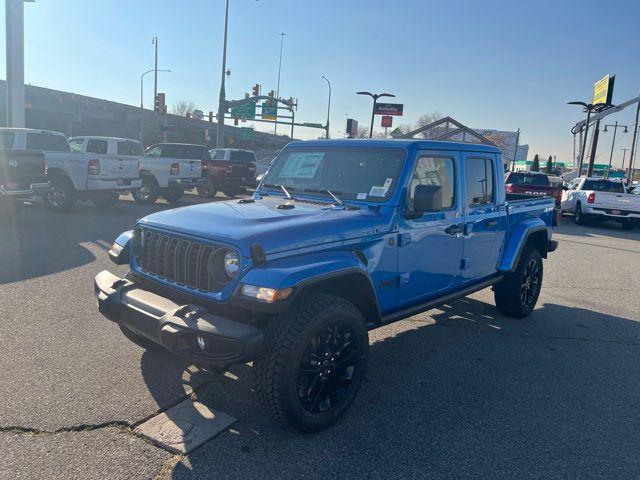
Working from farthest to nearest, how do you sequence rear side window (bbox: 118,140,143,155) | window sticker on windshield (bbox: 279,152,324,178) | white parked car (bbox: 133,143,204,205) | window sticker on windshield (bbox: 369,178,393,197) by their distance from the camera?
white parked car (bbox: 133,143,204,205) → rear side window (bbox: 118,140,143,155) → window sticker on windshield (bbox: 279,152,324,178) → window sticker on windshield (bbox: 369,178,393,197)

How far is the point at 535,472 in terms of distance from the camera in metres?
3.05

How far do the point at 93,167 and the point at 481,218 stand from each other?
10823 mm

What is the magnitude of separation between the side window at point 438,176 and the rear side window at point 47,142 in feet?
36.2

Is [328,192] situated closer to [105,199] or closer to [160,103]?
[105,199]

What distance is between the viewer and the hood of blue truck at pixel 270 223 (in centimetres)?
319

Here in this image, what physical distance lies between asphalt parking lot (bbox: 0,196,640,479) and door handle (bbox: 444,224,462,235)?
1193 millimetres

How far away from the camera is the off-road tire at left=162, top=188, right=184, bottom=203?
15.8m

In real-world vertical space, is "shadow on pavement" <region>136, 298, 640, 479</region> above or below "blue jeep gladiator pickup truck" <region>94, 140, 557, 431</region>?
below

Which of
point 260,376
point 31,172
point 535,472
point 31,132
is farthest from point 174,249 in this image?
point 31,132

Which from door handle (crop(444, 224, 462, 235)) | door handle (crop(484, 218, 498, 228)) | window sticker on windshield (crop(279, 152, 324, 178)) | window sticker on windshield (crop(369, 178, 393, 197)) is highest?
window sticker on windshield (crop(279, 152, 324, 178))

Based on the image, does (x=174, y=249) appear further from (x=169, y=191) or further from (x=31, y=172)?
(x=169, y=191)

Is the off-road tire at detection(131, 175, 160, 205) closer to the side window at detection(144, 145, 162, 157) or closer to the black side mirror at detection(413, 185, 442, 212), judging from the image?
the side window at detection(144, 145, 162, 157)

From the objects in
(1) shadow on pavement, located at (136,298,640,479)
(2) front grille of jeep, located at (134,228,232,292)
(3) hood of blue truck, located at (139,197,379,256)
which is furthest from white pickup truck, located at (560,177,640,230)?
(2) front grille of jeep, located at (134,228,232,292)

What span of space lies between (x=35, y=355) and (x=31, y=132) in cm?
964
